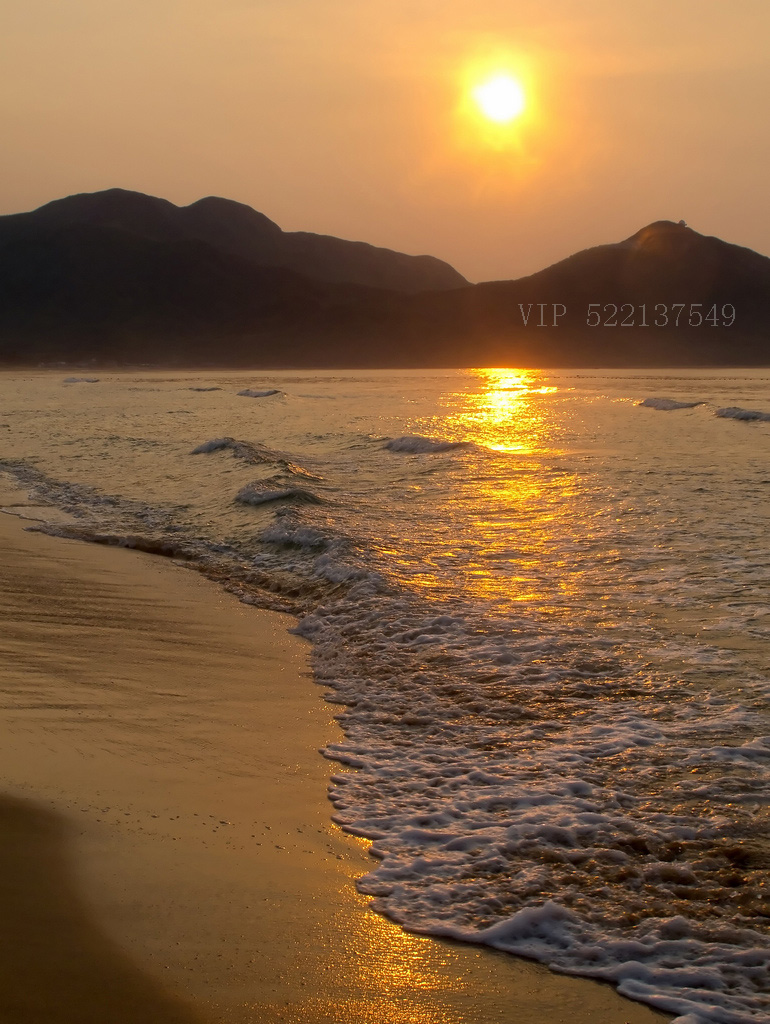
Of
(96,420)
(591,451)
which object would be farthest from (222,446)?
(96,420)

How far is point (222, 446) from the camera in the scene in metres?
18.8

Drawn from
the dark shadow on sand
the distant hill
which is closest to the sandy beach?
the dark shadow on sand

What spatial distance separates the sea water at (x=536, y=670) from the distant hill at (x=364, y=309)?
3983 inches

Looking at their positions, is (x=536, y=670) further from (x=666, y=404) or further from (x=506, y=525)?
(x=666, y=404)

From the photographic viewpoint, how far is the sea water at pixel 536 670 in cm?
331

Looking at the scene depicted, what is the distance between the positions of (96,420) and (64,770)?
25164 millimetres

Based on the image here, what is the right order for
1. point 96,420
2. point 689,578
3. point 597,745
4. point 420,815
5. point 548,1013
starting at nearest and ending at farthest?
point 548,1013 → point 420,815 → point 597,745 → point 689,578 → point 96,420

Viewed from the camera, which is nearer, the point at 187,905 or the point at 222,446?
the point at 187,905

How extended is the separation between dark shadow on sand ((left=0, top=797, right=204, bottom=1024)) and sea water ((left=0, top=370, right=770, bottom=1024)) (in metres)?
0.89

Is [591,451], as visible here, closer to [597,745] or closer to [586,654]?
[586,654]

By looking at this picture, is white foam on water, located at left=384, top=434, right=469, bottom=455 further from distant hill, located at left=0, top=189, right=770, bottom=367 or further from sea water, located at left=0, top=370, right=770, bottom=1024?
distant hill, located at left=0, top=189, right=770, bottom=367

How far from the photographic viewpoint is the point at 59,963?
2748mm

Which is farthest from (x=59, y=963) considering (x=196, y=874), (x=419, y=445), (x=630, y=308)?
(x=630, y=308)

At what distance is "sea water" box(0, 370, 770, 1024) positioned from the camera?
3311 millimetres
